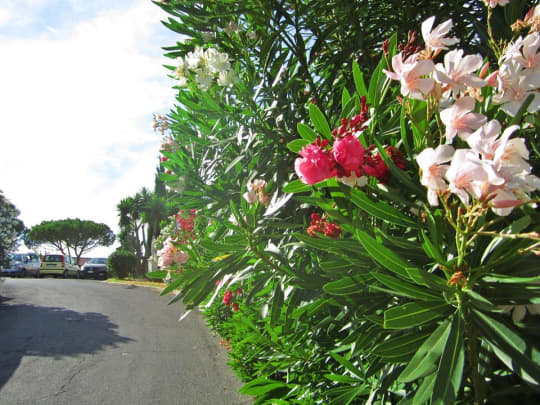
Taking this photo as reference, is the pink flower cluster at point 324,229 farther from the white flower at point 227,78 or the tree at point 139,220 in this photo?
the tree at point 139,220

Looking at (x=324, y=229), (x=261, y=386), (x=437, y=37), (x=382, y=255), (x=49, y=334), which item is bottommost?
(x=49, y=334)

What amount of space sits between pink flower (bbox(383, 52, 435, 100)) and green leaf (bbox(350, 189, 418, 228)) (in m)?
0.33

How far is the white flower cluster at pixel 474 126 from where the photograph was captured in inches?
35.3

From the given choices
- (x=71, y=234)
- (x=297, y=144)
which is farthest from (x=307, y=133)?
(x=71, y=234)

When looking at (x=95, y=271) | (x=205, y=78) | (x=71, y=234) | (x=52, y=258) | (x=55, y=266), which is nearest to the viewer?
(x=205, y=78)

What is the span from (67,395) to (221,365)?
6.30ft

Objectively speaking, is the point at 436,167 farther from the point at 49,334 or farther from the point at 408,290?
the point at 49,334

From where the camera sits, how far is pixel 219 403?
13.6 ft

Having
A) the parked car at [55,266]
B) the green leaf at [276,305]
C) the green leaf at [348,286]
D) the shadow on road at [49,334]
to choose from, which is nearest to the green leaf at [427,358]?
the green leaf at [348,286]

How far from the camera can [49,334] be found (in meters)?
7.63

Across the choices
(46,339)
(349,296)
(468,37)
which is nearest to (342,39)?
(468,37)

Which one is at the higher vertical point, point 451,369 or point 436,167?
point 436,167

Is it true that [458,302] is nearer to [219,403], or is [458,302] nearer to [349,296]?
[349,296]

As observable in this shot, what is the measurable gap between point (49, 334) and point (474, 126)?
8.63 m
